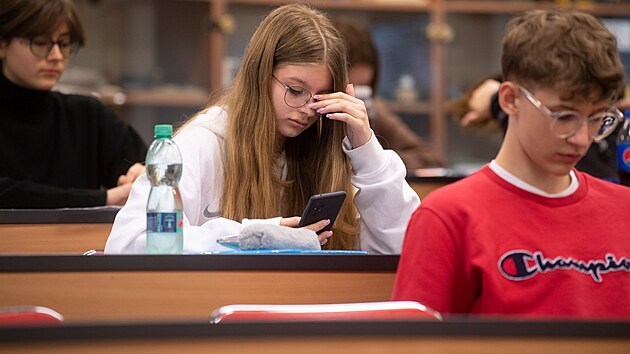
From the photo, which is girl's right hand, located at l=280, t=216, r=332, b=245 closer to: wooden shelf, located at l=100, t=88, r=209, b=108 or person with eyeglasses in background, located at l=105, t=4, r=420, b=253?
person with eyeglasses in background, located at l=105, t=4, r=420, b=253

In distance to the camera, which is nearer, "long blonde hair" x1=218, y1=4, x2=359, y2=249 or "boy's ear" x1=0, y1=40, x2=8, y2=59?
"long blonde hair" x1=218, y1=4, x2=359, y2=249

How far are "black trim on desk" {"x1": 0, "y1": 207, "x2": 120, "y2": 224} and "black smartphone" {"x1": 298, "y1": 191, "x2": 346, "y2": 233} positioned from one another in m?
0.73

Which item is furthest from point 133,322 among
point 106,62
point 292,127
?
point 106,62

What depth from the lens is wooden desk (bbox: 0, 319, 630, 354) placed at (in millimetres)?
1156

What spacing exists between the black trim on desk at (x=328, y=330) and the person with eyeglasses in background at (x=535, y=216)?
377 millimetres

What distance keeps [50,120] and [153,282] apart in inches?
66.7

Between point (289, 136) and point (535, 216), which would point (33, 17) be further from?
point (535, 216)

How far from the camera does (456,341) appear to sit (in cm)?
121

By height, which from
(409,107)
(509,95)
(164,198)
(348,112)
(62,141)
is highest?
(509,95)

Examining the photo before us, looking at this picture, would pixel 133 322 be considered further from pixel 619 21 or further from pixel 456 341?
pixel 619 21

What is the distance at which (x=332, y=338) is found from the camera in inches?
47.2

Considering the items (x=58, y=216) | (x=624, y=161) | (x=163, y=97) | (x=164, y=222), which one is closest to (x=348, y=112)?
(x=164, y=222)

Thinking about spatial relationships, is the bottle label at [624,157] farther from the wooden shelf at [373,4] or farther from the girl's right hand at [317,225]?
the wooden shelf at [373,4]

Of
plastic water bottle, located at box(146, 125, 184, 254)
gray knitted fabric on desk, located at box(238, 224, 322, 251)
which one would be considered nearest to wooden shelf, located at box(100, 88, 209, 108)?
plastic water bottle, located at box(146, 125, 184, 254)
